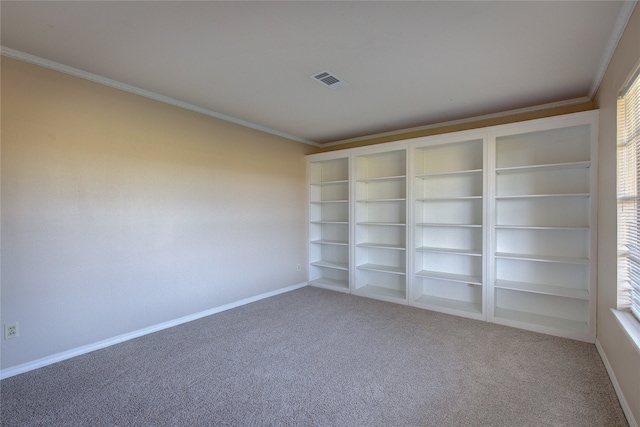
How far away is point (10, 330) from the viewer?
2.29 metres

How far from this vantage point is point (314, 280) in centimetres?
509

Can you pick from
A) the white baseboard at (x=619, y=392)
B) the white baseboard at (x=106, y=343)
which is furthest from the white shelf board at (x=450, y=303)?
the white baseboard at (x=106, y=343)

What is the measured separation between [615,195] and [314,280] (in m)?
3.91

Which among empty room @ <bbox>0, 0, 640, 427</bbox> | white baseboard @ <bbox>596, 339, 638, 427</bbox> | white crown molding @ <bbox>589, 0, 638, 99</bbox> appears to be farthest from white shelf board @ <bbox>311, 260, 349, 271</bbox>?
white crown molding @ <bbox>589, 0, 638, 99</bbox>

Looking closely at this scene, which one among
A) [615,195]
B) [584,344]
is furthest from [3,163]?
[584,344]

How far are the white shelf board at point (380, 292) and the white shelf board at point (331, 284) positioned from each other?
25cm

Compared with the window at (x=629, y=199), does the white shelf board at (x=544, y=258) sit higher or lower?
lower

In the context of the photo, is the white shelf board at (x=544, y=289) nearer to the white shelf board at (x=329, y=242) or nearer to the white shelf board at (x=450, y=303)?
the white shelf board at (x=450, y=303)

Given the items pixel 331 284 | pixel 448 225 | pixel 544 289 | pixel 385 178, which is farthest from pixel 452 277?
pixel 331 284

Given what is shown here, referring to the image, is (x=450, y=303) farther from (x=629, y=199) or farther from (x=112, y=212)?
(x=112, y=212)

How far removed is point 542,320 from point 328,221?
9.99 ft

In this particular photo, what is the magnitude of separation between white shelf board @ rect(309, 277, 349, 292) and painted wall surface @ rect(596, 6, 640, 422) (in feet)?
9.61

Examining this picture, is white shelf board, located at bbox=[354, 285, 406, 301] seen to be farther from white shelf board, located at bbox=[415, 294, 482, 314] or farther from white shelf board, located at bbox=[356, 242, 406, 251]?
white shelf board, located at bbox=[356, 242, 406, 251]

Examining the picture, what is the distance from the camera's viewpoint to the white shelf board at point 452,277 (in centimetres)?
356
